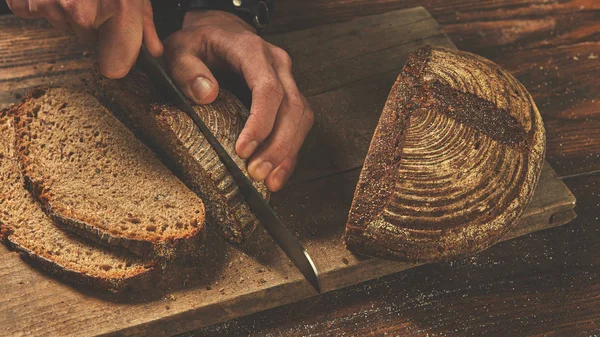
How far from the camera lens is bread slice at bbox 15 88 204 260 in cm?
246

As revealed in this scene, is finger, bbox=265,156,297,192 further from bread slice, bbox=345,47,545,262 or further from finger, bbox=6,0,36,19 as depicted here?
finger, bbox=6,0,36,19

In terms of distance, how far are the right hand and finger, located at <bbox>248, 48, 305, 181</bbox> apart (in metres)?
0.54

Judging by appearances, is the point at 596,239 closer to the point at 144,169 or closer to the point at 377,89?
the point at 377,89

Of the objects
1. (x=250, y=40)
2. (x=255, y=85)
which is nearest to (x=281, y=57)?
(x=250, y=40)

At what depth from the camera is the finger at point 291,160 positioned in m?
2.63

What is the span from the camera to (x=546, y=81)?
3.35 meters

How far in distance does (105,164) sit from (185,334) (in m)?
0.67

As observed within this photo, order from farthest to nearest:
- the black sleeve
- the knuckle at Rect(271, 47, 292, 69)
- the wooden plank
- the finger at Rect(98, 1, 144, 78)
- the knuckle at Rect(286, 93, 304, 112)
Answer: the black sleeve → the knuckle at Rect(271, 47, 292, 69) → the knuckle at Rect(286, 93, 304, 112) → the finger at Rect(98, 1, 144, 78) → the wooden plank

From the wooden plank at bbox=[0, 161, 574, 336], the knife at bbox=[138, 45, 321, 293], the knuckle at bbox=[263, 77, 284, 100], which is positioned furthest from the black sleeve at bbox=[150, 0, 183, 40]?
the wooden plank at bbox=[0, 161, 574, 336]

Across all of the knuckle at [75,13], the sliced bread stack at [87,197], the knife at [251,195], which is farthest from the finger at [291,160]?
the knuckle at [75,13]

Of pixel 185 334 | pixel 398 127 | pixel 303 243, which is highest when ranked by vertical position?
pixel 398 127

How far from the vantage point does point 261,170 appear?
255 cm

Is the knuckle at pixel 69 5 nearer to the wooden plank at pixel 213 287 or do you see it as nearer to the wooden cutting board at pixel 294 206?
the wooden cutting board at pixel 294 206

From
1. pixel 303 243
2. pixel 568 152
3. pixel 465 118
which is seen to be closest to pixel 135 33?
pixel 303 243
